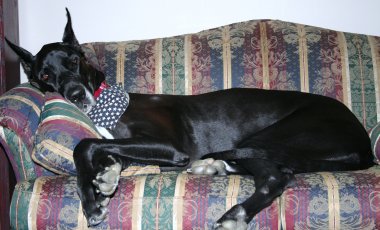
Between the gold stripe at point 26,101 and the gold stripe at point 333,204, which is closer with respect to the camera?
the gold stripe at point 333,204

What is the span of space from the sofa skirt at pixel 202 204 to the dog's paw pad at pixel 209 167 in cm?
24

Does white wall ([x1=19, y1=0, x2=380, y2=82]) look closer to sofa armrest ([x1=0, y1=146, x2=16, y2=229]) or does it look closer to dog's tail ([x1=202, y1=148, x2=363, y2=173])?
sofa armrest ([x1=0, y1=146, x2=16, y2=229])

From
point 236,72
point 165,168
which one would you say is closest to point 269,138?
point 165,168

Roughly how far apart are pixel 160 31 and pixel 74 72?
4.21ft

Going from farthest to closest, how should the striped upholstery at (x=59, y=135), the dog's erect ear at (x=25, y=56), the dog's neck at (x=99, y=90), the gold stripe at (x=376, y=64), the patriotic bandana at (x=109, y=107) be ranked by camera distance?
the gold stripe at (x=376, y=64) < the dog's erect ear at (x=25, y=56) < the dog's neck at (x=99, y=90) < the patriotic bandana at (x=109, y=107) < the striped upholstery at (x=59, y=135)

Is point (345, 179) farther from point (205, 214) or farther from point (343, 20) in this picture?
point (343, 20)

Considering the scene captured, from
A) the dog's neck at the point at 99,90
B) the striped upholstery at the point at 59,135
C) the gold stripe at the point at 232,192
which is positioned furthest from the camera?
the dog's neck at the point at 99,90

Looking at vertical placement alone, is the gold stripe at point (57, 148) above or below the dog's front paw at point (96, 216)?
above

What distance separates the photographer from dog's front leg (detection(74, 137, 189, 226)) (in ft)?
7.45

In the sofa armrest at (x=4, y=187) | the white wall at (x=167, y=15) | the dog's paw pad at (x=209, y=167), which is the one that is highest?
the white wall at (x=167, y=15)

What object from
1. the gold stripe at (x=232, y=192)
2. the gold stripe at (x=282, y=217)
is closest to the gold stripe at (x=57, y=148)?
the gold stripe at (x=232, y=192)

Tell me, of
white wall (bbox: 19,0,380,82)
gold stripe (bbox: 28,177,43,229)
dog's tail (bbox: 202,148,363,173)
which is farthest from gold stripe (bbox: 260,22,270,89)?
gold stripe (bbox: 28,177,43,229)

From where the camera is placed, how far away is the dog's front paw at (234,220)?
2174 mm

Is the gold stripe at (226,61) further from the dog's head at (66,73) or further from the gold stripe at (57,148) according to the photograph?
the gold stripe at (57,148)
